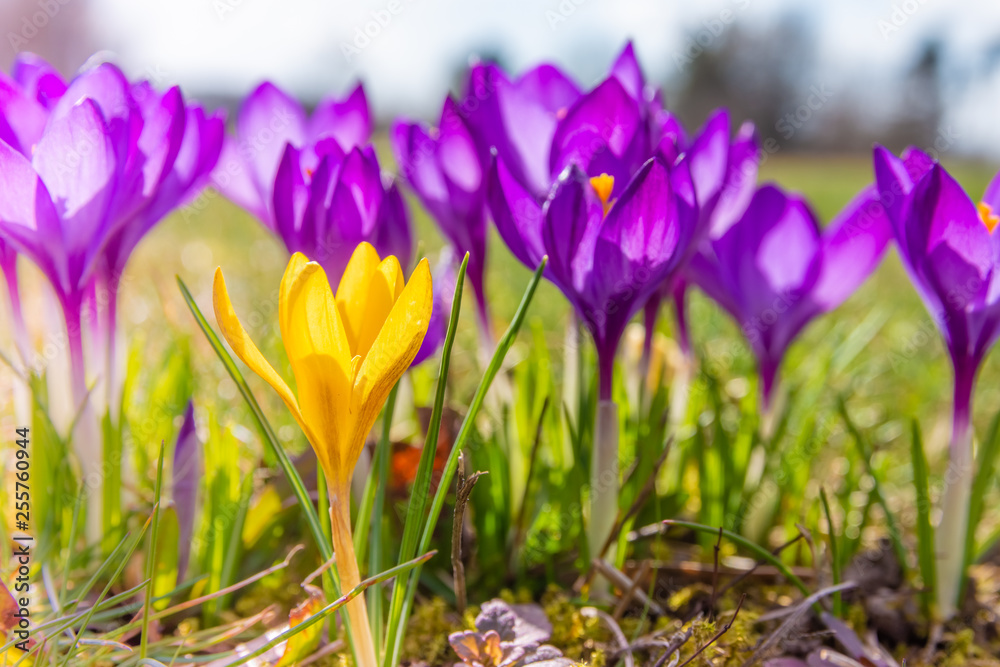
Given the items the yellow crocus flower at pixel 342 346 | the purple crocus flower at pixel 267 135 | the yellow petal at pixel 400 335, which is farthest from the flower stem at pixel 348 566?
the purple crocus flower at pixel 267 135

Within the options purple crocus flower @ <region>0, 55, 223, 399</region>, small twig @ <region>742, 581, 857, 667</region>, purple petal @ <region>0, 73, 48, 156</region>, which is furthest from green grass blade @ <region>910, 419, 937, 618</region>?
purple petal @ <region>0, 73, 48, 156</region>

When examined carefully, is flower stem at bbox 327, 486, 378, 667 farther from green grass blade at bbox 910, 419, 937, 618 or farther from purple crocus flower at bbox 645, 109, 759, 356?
green grass blade at bbox 910, 419, 937, 618

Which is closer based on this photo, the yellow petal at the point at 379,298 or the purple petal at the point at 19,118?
the yellow petal at the point at 379,298

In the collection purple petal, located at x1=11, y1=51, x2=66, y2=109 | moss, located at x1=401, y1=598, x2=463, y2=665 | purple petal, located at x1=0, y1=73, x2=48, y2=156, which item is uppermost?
purple petal, located at x1=11, y1=51, x2=66, y2=109

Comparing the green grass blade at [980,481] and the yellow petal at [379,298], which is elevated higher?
the yellow petal at [379,298]

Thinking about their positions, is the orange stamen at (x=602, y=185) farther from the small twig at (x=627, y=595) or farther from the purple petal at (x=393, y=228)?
the small twig at (x=627, y=595)

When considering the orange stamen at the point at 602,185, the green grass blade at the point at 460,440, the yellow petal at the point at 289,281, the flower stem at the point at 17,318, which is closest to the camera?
the yellow petal at the point at 289,281
